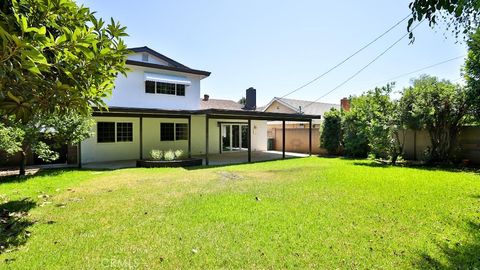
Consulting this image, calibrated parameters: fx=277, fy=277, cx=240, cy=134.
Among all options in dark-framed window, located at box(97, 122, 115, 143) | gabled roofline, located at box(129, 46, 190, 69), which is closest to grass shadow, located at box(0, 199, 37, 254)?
dark-framed window, located at box(97, 122, 115, 143)

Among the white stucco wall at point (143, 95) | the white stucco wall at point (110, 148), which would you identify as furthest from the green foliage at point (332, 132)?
the white stucco wall at point (110, 148)

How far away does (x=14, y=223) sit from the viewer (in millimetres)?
5184

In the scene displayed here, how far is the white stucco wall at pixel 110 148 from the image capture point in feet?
48.9

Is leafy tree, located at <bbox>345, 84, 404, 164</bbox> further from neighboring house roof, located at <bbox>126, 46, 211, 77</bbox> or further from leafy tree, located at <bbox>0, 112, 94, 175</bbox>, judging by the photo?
leafy tree, located at <bbox>0, 112, 94, 175</bbox>

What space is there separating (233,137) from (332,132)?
24.6ft

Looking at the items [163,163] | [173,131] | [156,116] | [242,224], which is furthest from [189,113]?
[242,224]

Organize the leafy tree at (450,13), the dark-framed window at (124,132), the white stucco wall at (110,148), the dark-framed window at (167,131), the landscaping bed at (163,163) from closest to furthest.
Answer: the leafy tree at (450,13) → the landscaping bed at (163,163) → the white stucco wall at (110,148) → the dark-framed window at (124,132) → the dark-framed window at (167,131)

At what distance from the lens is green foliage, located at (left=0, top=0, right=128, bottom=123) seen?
360 centimetres

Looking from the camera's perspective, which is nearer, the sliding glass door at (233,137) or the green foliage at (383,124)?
the green foliage at (383,124)

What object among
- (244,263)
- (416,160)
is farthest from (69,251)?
(416,160)

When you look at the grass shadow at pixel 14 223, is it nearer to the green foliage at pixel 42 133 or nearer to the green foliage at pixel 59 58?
the green foliage at pixel 59 58

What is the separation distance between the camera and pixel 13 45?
119 inches

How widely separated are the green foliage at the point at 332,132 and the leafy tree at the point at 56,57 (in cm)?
1608

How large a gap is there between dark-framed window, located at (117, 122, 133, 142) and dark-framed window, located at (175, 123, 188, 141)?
117 inches
